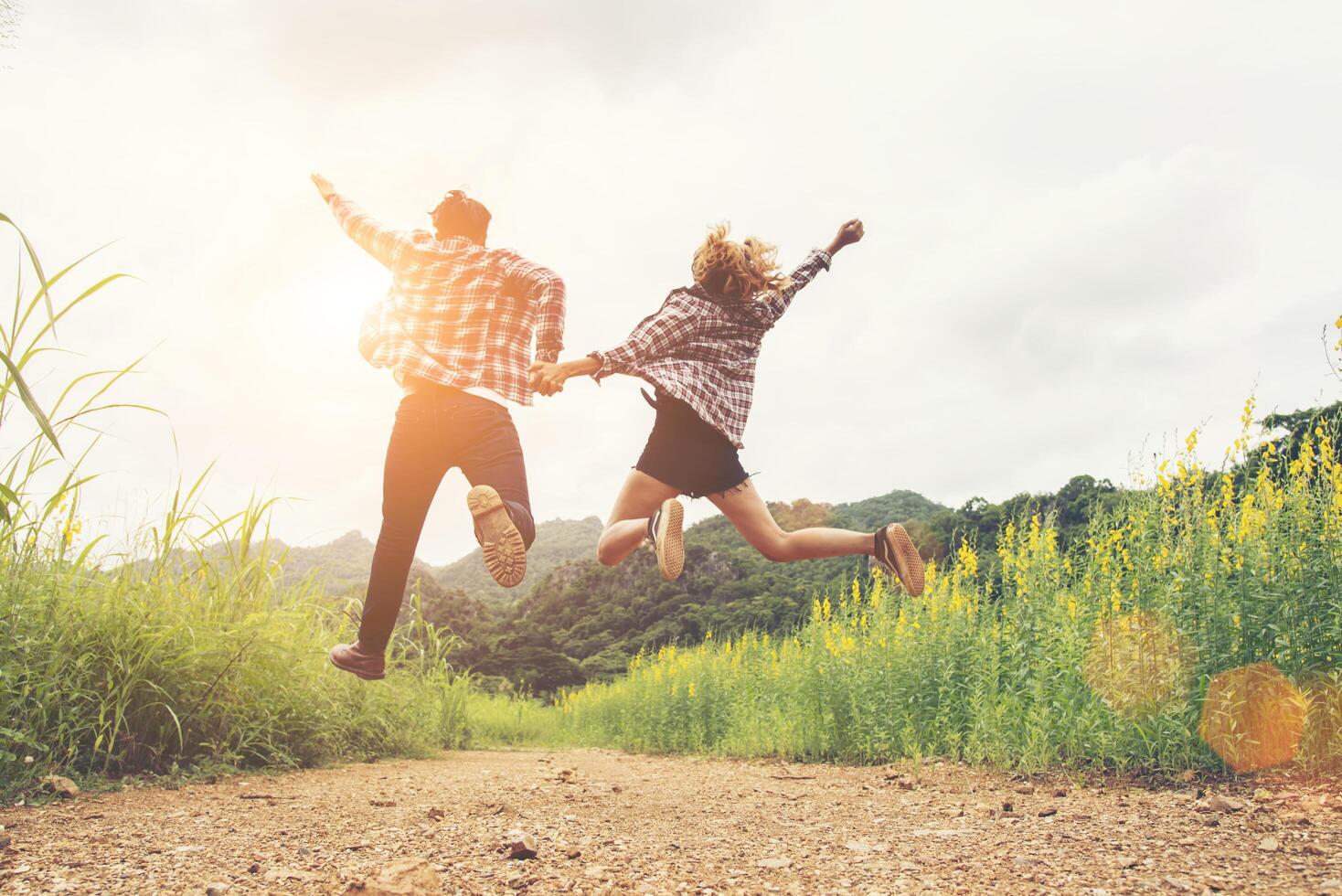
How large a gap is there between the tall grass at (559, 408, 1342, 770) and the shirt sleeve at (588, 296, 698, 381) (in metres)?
3.49

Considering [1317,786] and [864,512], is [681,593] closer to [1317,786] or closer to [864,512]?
[864,512]

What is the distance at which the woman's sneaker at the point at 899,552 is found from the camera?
3955mm

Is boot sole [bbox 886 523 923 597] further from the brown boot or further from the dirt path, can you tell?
the brown boot

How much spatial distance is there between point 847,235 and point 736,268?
0.71 metres

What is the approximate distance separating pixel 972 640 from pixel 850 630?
165 cm

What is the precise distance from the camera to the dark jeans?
3.44m

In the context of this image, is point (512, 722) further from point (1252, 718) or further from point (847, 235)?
point (847, 235)

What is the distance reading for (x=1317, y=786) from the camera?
4199mm

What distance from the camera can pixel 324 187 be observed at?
4.25 meters

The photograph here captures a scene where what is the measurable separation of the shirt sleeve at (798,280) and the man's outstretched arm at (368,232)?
175 cm

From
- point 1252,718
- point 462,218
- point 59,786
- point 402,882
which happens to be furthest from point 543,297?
point 1252,718

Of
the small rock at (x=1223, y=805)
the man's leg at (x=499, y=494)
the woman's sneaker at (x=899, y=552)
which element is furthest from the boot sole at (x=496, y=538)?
the small rock at (x=1223, y=805)

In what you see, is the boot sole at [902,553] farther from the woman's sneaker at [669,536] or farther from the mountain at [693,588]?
the woman's sneaker at [669,536]

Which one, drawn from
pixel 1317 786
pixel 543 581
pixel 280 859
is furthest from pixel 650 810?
pixel 543 581
